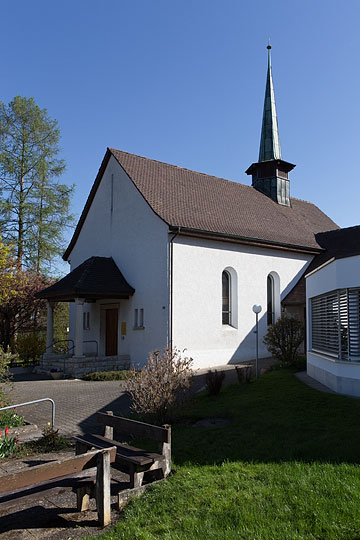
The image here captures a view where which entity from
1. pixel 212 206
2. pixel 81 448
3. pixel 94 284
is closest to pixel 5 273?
pixel 94 284

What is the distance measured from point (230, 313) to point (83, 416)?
36.6ft

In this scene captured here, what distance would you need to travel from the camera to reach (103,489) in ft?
15.0

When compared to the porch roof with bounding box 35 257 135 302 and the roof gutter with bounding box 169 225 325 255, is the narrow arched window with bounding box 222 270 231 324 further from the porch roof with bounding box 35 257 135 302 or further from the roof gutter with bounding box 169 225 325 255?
the porch roof with bounding box 35 257 135 302

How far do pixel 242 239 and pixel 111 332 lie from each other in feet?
24.7

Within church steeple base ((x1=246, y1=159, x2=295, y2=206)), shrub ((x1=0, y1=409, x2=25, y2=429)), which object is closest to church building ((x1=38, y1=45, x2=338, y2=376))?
church steeple base ((x1=246, y1=159, x2=295, y2=206))

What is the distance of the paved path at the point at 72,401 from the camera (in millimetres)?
9375

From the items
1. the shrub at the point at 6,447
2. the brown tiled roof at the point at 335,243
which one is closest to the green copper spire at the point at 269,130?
the brown tiled roof at the point at 335,243

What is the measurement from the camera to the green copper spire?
1130 inches

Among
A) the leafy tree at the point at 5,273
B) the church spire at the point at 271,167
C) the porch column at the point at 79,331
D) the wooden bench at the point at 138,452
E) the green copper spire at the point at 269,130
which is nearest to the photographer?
the wooden bench at the point at 138,452

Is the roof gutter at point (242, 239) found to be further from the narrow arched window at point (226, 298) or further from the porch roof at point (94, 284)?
the porch roof at point (94, 284)

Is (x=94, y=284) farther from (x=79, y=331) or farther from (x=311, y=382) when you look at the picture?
(x=311, y=382)

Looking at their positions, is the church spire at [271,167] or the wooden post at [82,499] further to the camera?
the church spire at [271,167]

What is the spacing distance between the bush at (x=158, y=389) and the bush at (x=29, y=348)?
1436 cm

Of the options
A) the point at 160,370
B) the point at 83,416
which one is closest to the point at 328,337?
the point at 160,370
